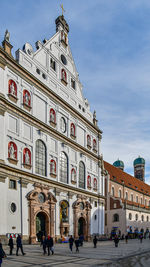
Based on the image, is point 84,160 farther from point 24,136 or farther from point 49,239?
point 49,239

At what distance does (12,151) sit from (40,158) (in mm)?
5337

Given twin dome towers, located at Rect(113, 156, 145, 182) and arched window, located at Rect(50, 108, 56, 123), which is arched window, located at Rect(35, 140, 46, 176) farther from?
twin dome towers, located at Rect(113, 156, 145, 182)

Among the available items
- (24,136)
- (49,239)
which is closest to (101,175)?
(24,136)

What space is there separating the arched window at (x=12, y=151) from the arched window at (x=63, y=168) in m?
9.54

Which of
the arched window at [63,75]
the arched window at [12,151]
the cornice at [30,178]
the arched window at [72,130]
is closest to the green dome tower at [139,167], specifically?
the cornice at [30,178]

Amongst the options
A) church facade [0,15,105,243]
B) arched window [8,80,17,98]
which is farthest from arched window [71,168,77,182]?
arched window [8,80,17,98]

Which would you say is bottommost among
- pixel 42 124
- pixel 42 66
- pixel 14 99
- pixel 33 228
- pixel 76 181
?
pixel 33 228

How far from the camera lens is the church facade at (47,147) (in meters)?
29.0

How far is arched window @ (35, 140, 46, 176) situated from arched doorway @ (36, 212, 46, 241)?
4.67 metres

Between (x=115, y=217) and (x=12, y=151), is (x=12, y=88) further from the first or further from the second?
(x=115, y=217)

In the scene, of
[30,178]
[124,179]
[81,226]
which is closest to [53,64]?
[30,178]

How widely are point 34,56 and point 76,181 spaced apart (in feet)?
57.5

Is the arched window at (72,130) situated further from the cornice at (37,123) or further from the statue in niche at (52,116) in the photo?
the statue in niche at (52,116)

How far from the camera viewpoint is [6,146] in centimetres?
2861
